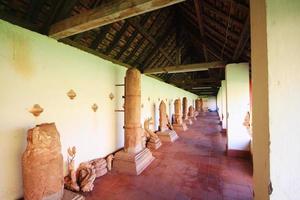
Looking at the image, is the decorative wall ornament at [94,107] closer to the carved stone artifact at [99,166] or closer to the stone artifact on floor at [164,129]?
the carved stone artifact at [99,166]

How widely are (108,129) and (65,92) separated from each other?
1469 millimetres

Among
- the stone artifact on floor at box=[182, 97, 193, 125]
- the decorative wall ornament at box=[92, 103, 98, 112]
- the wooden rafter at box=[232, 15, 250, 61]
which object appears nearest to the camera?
the wooden rafter at box=[232, 15, 250, 61]

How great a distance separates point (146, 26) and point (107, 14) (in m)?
2.36

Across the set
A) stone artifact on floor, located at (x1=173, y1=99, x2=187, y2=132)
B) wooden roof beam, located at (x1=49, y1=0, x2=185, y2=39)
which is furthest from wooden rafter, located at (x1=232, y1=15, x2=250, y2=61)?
stone artifact on floor, located at (x1=173, y1=99, x2=187, y2=132)

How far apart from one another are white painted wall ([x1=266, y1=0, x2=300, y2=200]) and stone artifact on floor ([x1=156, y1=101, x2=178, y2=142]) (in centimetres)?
506

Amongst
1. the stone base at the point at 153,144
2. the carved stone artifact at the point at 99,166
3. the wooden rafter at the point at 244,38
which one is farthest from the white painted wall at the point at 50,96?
the wooden rafter at the point at 244,38

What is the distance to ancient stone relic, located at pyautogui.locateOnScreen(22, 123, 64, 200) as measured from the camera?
1.84m

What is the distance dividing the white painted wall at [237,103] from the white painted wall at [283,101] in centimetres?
354

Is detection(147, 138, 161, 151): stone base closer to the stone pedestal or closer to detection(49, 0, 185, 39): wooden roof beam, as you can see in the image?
the stone pedestal

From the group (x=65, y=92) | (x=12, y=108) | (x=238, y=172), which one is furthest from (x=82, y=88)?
(x=238, y=172)

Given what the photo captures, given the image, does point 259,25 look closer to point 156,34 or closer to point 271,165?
point 271,165

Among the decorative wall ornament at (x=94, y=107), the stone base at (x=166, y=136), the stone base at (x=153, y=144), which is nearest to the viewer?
the decorative wall ornament at (x=94, y=107)

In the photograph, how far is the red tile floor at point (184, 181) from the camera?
2395mm

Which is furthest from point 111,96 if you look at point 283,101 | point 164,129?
point 283,101
